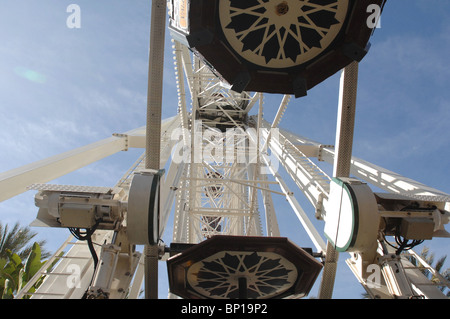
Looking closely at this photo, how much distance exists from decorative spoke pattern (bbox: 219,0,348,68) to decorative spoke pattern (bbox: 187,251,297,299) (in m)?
3.16

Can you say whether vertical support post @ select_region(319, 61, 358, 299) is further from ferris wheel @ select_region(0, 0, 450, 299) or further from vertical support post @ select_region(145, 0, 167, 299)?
vertical support post @ select_region(145, 0, 167, 299)

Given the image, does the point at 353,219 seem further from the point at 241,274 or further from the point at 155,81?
the point at 155,81

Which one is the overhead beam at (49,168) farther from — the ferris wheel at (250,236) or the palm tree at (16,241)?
the palm tree at (16,241)

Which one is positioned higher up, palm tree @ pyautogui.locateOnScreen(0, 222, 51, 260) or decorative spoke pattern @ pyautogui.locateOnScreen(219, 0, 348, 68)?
decorative spoke pattern @ pyautogui.locateOnScreen(219, 0, 348, 68)

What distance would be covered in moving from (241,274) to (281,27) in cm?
420

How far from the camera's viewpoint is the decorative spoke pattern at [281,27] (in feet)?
15.0

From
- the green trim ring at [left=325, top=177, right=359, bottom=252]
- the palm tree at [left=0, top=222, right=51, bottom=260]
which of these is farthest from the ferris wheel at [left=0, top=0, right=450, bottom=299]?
the palm tree at [left=0, top=222, right=51, bottom=260]

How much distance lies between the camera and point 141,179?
4.40m

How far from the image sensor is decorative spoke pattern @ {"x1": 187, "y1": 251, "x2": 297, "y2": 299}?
17.4 feet

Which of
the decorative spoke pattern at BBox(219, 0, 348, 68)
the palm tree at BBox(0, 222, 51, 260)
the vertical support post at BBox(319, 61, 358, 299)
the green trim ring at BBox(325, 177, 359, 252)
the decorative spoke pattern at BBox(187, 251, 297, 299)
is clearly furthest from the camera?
→ the palm tree at BBox(0, 222, 51, 260)

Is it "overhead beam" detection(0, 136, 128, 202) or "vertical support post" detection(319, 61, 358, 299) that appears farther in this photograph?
"vertical support post" detection(319, 61, 358, 299)

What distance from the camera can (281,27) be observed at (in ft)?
15.5

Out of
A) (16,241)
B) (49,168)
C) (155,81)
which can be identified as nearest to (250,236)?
(155,81)
